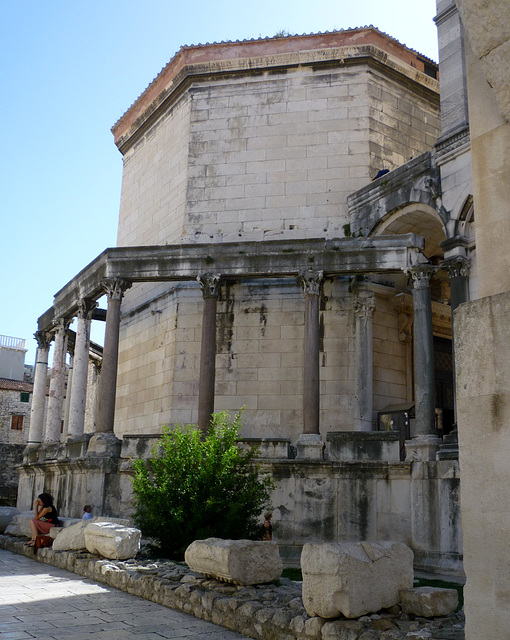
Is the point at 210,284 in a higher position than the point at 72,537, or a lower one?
higher

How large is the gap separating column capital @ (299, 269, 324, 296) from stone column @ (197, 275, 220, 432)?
1862 millimetres

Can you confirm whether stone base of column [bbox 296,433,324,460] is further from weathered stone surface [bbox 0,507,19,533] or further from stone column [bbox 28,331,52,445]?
stone column [bbox 28,331,52,445]

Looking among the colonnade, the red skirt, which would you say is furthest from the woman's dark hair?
the colonnade

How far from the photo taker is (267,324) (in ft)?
50.3

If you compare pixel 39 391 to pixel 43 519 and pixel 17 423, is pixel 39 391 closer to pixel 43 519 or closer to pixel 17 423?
pixel 43 519

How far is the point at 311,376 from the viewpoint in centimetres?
1292

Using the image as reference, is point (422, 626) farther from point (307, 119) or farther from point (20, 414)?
point (20, 414)

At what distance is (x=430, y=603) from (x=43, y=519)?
304 inches

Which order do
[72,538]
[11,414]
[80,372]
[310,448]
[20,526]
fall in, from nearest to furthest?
[72,538] < [310,448] < [20,526] < [80,372] < [11,414]

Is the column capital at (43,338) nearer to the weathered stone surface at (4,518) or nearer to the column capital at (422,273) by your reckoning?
the weathered stone surface at (4,518)

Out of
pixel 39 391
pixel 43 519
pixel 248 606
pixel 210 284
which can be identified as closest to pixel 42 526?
pixel 43 519

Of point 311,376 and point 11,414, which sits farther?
point 11,414

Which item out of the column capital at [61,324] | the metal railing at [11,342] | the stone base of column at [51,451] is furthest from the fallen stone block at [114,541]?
the metal railing at [11,342]

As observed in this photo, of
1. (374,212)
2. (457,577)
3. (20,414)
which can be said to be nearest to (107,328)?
(374,212)
